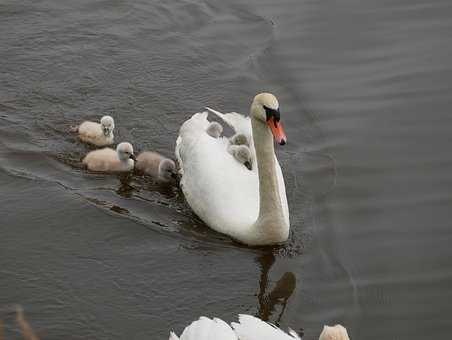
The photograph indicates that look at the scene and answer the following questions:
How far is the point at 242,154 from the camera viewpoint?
897cm

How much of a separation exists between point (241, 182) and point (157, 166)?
1.05m

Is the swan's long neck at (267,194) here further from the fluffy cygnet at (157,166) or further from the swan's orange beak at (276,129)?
the fluffy cygnet at (157,166)

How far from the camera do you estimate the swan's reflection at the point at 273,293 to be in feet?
24.4

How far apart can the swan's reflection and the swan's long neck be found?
25 cm

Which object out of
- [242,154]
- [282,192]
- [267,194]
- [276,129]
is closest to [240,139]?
[242,154]

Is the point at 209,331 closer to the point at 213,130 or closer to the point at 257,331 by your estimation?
the point at 257,331

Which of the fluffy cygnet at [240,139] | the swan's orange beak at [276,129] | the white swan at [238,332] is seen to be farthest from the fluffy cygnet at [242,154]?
the white swan at [238,332]

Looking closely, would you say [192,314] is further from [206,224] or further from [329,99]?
[329,99]

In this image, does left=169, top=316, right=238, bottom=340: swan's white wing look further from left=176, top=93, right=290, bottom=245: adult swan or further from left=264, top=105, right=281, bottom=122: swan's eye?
left=264, top=105, right=281, bottom=122: swan's eye

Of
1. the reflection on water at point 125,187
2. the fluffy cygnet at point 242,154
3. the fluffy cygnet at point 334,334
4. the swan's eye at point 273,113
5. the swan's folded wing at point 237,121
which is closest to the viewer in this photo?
the fluffy cygnet at point 334,334

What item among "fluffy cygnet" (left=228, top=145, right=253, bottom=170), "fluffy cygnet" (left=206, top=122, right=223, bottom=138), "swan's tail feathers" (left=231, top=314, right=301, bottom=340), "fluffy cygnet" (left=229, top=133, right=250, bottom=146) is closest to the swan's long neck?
"fluffy cygnet" (left=228, top=145, right=253, bottom=170)

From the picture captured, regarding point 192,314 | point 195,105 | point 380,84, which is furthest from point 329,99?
point 192,314

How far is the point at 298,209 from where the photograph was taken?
896 centimetres

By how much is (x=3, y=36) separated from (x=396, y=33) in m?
4.86
